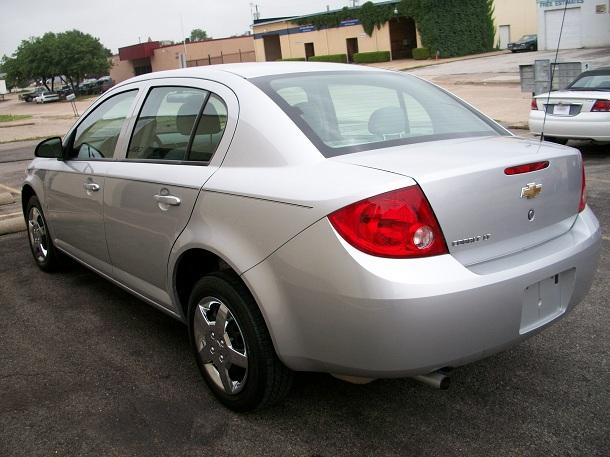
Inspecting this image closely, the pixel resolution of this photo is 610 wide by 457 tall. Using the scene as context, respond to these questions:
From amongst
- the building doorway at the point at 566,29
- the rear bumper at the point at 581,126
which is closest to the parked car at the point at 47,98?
the building doorway at the point at 566,29

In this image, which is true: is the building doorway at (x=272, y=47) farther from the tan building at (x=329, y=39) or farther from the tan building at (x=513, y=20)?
the tan building at (x=513, y=20)

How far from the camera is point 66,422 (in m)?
3.12

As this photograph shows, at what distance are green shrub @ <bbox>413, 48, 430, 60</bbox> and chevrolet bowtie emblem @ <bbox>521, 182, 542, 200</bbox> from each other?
53703 mm

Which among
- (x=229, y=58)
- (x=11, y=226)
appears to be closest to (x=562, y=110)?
(x=11, y=226)

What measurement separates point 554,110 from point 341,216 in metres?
8.80

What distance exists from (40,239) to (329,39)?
59.8 metres

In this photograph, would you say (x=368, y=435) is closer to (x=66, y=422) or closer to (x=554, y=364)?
(x=554, y=364)

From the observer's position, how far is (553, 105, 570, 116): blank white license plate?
10.0 metres

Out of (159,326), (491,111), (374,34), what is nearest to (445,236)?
(159,326)

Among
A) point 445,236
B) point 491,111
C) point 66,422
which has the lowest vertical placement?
point 491,111

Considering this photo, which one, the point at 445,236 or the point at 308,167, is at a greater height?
the point at 308,167

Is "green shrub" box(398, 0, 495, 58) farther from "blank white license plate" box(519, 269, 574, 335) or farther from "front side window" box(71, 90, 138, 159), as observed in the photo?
"blank white license plate" box(519, 269, 574, 335)

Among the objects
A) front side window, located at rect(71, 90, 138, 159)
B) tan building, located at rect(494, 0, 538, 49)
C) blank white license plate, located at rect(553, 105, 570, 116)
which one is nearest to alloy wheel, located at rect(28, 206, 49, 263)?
front side window, located at rect(71, 90, 138, 159)

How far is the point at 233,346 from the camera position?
3029 millimetres
